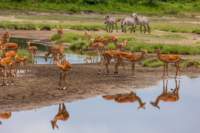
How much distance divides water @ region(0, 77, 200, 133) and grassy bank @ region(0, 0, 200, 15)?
39956mm

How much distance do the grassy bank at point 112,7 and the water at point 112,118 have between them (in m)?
40.0

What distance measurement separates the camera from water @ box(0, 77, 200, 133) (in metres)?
15.1

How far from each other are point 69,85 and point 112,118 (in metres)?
4.44

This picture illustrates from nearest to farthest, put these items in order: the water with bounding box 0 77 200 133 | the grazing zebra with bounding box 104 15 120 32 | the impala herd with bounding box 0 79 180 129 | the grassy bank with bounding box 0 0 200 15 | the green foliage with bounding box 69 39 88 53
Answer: the water with bounding box 0 77 200 133 → the impala herd with bounding box 0 79 180 129 → the green foliage with bounding box 69 39 88 53 → the grazing zebra with bounding box 104 15 120 32 → the grassy bank with bounding box 0 0 200 15

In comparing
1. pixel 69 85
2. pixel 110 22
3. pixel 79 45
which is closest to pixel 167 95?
pixel 69 85

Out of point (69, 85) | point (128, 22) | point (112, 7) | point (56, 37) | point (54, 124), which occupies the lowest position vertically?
point (54, 124)

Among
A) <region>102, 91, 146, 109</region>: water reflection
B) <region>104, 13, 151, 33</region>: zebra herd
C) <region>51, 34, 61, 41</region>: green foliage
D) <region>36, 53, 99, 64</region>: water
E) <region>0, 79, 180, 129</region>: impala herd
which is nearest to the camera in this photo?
<region>0, 79, 180, 129</region>: impala herd

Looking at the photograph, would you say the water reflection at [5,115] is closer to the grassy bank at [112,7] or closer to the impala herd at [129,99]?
the impala herd at [129,99]

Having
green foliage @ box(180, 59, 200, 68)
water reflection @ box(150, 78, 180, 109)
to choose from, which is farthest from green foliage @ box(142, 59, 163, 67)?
water reflection @ box(150, 78, 180, 109)

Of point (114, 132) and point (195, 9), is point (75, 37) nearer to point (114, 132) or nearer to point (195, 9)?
point (114, 132)

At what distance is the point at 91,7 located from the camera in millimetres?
60562

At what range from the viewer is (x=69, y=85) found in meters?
20.5

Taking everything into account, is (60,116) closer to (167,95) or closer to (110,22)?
(167,95)

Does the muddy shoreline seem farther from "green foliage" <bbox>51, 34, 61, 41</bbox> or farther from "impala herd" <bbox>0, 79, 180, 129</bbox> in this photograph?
"green foliage" <bbox>51, 34, 61, 41</bbox>
